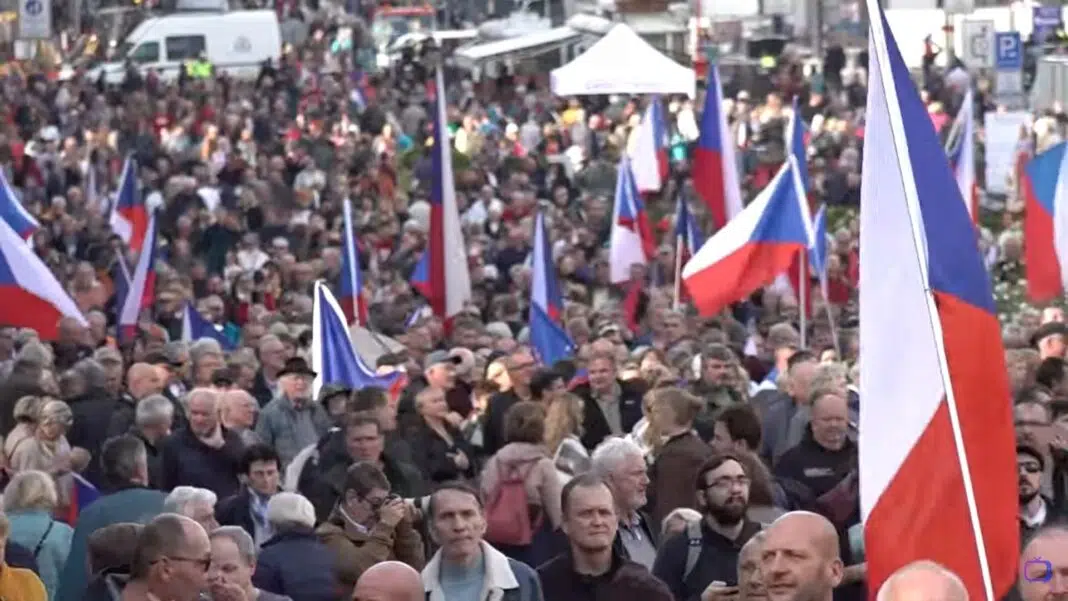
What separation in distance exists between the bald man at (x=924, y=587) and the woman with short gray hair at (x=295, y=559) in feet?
11.1

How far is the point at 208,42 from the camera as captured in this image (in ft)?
160

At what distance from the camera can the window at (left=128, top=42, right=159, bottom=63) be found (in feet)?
158

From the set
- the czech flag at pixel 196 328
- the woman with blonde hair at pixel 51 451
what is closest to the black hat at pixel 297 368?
the woman with blonde hair at pixel 51 451

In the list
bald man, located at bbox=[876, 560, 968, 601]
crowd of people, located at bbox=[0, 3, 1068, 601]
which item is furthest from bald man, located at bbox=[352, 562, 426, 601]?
bald man, located at bbox=[876, 560, 968, 601]

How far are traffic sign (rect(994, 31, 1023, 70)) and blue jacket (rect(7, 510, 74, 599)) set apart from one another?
24.6 metres

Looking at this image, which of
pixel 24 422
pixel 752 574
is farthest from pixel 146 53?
pixel 752 574

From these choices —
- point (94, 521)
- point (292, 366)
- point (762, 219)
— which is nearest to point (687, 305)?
point (762, 219)

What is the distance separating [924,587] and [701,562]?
3087 mm

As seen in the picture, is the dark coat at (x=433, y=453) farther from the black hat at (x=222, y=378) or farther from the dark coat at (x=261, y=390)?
the dark coat at (x=261, y=390)

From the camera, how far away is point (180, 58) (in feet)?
159

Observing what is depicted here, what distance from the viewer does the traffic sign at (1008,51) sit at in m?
34.2

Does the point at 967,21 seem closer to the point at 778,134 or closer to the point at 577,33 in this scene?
the point at 577,33

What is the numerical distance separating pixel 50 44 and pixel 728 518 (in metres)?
41.9

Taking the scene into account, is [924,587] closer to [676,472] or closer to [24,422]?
[676,472]
